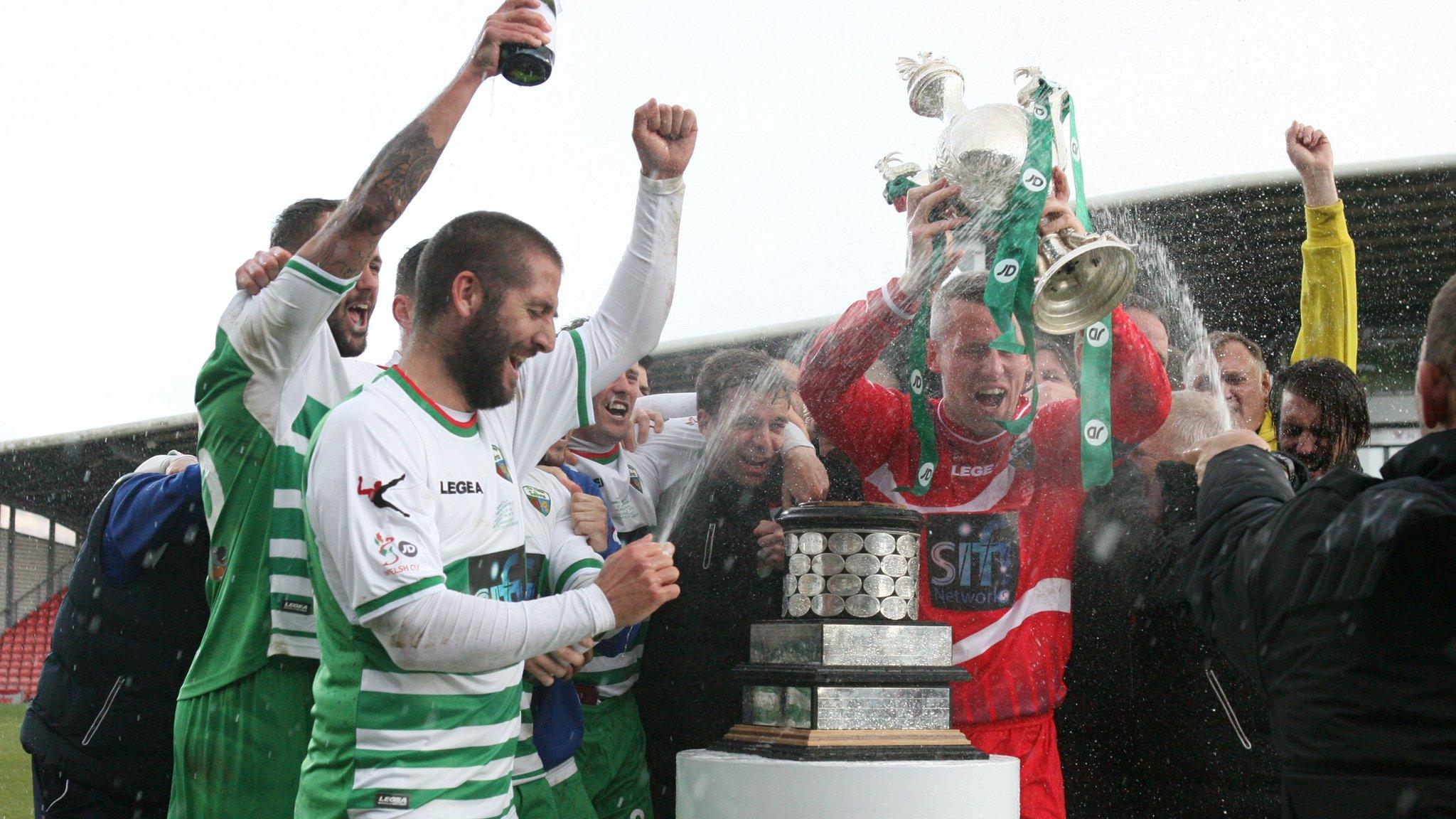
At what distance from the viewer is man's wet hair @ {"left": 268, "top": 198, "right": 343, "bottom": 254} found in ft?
9.21

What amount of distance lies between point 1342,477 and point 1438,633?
0.80 feet

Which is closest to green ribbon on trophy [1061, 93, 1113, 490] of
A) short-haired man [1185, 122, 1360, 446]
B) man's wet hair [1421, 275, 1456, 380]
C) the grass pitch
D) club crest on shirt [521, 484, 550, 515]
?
short-haired man [1185, 122, 1360, 446]

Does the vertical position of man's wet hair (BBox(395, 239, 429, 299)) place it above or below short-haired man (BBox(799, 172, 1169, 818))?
above

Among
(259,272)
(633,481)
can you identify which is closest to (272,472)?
(259,272)

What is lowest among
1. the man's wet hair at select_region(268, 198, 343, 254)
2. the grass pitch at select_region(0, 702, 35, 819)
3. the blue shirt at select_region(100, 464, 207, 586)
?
the grass pitch at select_region(0, 702, 35, 819)

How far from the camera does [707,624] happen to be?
3443mm

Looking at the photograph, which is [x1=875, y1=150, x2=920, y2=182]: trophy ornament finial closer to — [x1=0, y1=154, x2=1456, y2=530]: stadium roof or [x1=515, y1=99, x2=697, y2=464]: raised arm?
[x1=515, y1=99, x2=697, y2=464]: raised arm

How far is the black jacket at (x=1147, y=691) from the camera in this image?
117 inches

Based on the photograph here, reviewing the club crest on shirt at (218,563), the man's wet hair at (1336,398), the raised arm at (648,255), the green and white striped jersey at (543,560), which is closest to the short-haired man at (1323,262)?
the man's wet hair at (1336,398)

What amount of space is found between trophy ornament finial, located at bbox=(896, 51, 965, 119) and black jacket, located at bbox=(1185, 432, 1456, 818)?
152 cm

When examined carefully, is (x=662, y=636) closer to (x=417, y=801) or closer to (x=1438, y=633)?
(x=417, y=801)

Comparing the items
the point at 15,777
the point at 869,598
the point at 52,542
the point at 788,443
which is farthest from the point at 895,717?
the point at 52,542

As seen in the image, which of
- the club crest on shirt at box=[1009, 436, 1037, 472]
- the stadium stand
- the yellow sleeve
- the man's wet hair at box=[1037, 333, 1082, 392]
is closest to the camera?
the club crest on shirt at box=[1009, 436, 1037, 472]

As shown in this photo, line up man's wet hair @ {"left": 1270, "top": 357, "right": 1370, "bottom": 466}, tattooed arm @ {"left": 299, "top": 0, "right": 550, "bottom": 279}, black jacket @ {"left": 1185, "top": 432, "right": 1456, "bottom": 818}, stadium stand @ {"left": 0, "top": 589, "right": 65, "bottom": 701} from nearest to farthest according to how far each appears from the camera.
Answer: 1. black jacket @ {"left": 1185, "top": 432, "right": 1456, "bottom": 818}
2. tattooed arm @ {"left": 299, "top": 0, "right": 550, "bottom": 279}
3. man's wet hair @ {"left": 1270, "top": 357, "right": 1370, "bottom": 466}
4. stadium stand @ {"left": 0, "top": 589, "right": 65, "bottom": 701}
